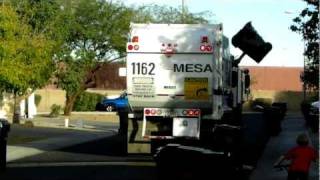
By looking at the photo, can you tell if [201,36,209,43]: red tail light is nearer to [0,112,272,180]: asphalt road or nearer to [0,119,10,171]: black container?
[0,112,272,180]: asphalt road

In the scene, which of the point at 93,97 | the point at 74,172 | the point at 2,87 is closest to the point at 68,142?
the point at 2,87

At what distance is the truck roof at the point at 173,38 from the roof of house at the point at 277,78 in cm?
6901

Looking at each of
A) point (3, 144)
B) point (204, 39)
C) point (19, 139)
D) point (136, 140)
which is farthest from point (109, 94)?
point (3, 144)

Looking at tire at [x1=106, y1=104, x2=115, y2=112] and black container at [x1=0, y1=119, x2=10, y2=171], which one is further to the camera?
tire at [x1=106, y1=104, x2=115, y2=112]

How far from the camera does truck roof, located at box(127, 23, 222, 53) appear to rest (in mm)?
19531

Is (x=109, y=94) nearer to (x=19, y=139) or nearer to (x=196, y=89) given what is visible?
(x=19, y=139)

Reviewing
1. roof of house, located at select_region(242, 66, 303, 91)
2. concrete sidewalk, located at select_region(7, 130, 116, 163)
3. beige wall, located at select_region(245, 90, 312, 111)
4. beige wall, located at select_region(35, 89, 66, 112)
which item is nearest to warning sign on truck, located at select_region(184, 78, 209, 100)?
concrete sidewalk, located at select_region(7, 130, 116, 163)

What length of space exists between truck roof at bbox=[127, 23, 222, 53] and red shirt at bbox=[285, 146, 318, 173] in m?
8.36

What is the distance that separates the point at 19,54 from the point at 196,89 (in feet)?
35.2

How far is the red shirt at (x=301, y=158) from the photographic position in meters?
11.2

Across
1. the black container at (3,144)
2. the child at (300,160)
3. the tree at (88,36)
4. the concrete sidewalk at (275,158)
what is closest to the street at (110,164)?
the concrete sidewalk at (275,158)

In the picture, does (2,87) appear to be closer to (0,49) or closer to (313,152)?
(0,49)

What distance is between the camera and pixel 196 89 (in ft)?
64.4

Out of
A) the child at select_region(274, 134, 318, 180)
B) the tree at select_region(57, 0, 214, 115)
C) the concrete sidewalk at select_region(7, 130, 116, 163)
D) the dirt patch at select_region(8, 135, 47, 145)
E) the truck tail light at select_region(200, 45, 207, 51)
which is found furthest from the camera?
the tree at select_region(57, 0, 214, 115)
